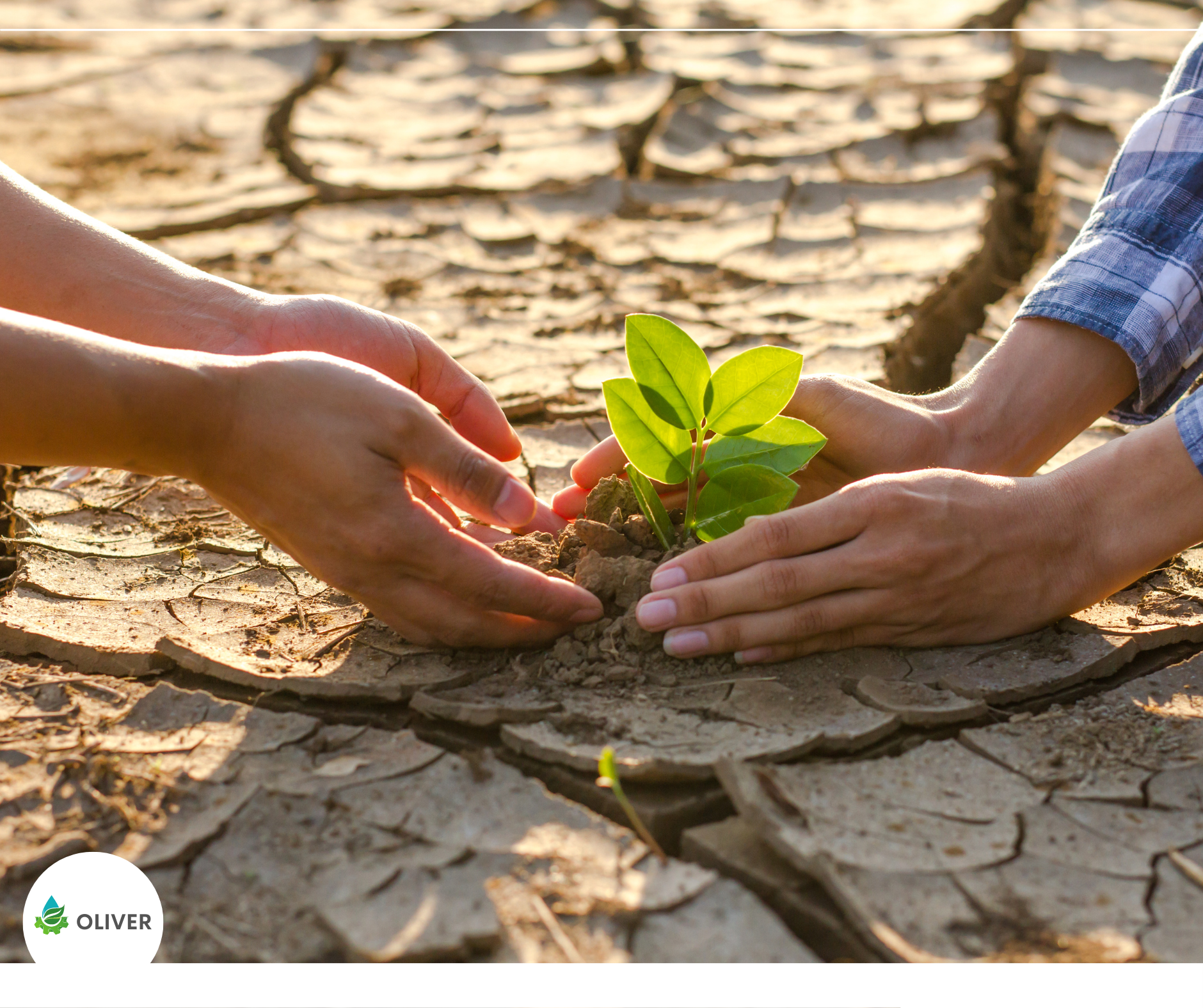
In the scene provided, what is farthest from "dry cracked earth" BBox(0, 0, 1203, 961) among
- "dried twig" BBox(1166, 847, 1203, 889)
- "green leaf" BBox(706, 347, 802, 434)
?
"green leaf" BBox(706, 347, 802, 434)

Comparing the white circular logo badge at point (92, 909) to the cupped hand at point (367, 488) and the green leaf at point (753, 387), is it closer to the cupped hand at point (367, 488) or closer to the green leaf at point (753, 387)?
the cupped hand at point (367, 488)

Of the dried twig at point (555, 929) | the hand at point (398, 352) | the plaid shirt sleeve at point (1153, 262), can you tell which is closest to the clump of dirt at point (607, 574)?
the hand at point (398, 352)

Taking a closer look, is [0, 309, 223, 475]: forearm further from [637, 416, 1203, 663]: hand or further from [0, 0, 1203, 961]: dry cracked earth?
[637, 416, 1203, 663]: hand

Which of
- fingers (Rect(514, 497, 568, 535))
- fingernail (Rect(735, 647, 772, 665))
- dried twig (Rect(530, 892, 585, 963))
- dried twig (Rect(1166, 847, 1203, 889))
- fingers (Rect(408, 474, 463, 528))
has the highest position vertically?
fingers (Rect(408, 474, 463, 528))

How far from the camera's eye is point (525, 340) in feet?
7.72

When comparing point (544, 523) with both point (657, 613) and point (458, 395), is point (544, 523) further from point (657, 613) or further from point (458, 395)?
point (657, 613)

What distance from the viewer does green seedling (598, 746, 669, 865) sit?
106 centimetres

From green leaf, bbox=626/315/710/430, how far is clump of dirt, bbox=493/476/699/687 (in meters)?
0.16

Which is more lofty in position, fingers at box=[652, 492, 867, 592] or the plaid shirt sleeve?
the plaid shirt sleeve

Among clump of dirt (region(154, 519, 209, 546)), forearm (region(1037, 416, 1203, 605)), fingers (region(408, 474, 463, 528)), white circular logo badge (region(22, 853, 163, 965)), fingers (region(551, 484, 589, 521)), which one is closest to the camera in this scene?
white circular logo badge (region(22, 853, 163, 965))

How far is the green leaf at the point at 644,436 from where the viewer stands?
→ 1.37 m

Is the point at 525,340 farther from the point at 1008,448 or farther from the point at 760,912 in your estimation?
the point at 760,912

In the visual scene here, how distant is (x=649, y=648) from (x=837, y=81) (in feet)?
9.22

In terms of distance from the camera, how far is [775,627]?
1273 mm
